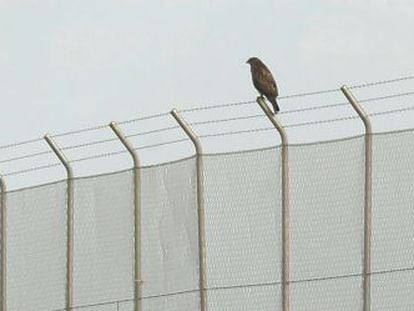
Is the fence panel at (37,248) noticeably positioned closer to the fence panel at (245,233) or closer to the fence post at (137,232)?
the fence post at (137,232)

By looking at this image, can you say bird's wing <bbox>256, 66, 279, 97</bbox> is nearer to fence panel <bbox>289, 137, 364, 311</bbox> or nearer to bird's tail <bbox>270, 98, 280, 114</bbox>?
bird's tail <bbox>270, 98, 280, 114</bbox>

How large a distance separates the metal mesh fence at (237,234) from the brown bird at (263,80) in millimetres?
1888

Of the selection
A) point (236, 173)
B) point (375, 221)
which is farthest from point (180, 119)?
point (375, 221)

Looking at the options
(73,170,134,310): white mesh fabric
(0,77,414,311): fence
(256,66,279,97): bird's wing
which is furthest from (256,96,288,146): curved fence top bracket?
(256,66,279,97): bird's wing

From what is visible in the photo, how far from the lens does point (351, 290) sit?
13.5 meters

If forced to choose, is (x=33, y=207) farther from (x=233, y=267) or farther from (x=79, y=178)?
(x=233, y=267)

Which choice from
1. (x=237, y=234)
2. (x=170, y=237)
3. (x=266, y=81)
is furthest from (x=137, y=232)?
(x=266, y=81)

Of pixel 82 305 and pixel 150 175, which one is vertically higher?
pixel 150 175

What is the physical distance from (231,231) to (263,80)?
3.15 metres

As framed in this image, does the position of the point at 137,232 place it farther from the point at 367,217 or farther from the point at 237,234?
the point at 367,217

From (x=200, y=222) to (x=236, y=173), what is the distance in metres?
0.42

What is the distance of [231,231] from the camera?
13922mm

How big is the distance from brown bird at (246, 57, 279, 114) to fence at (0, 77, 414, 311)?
6.20 feet

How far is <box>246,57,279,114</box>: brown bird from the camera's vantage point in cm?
1642
